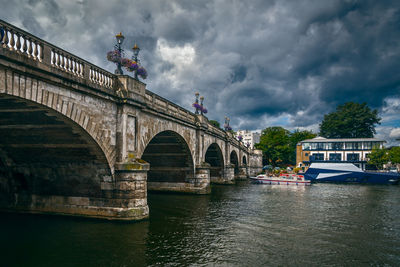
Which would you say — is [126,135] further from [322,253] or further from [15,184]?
[322,253]

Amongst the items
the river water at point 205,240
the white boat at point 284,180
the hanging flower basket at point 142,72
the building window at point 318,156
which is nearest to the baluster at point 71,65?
the hanging flower basket at point 142,72

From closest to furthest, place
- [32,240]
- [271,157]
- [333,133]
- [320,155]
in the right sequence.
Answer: [32,240] < [320,155] < [271,157] < [333,133]

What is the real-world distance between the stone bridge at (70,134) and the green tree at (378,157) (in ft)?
199

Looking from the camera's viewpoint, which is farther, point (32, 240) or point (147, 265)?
point (32, 240)

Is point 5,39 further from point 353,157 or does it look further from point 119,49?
point 353,157

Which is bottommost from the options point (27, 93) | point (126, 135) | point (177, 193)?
point (177, 193)

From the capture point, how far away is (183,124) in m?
25.2

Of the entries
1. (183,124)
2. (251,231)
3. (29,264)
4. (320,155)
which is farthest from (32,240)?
(320,155)

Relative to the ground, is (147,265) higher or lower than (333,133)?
lower

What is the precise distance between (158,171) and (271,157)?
6359cm

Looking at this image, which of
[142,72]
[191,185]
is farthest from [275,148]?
[142,72]

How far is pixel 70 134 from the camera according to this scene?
13.8m

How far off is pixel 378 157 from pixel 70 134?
68406 millimetres

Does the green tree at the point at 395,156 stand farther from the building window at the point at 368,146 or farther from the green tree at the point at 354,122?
the green tree at the point at 354,122
